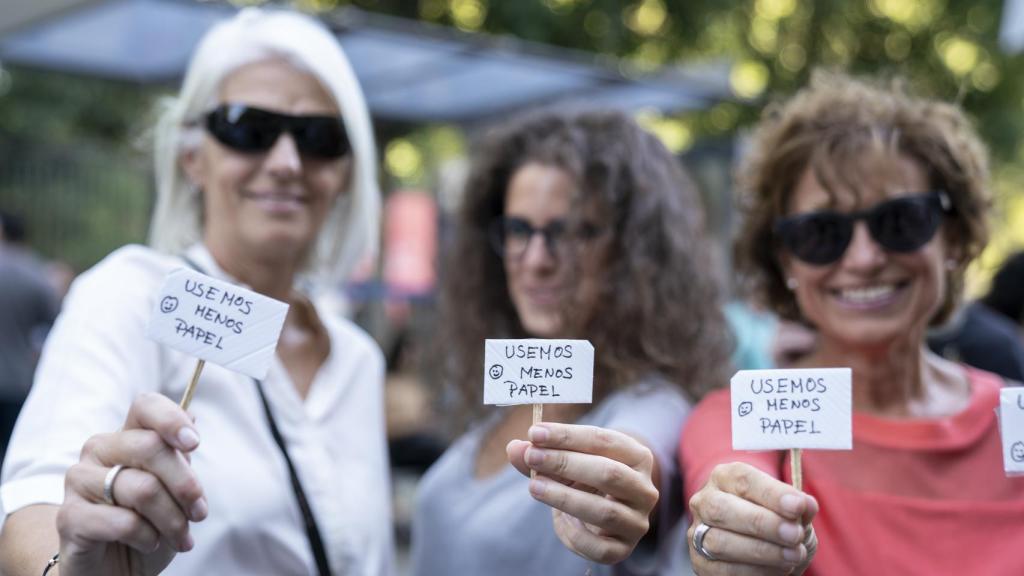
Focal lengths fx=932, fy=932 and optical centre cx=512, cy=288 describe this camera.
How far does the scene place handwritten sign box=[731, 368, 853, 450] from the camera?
1.48m

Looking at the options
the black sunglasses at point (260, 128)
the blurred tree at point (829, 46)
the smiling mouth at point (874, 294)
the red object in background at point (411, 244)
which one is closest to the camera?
the smiling mouth at point (874, 294)

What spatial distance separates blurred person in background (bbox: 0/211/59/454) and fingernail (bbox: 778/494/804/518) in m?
6.11

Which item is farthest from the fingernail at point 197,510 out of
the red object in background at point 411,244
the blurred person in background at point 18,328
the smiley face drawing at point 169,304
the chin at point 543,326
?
the red object in background at point 411,244

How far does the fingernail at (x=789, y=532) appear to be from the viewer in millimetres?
1378

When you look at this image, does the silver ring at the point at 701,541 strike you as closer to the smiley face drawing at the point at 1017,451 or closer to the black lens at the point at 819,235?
the smiley face drawing at the point at 1017,451

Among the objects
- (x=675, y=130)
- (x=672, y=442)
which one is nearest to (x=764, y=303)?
(x=672, y=442)

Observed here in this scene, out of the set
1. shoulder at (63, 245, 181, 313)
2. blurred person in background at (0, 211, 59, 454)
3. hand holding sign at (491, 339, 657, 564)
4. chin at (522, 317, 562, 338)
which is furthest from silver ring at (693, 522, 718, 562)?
blurred person in background at (0, 211, 59, 454)

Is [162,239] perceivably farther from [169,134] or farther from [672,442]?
[672,442]

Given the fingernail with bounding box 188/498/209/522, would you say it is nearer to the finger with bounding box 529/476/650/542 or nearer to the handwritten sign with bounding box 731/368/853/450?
the finger with bounding box 529/476/650/542

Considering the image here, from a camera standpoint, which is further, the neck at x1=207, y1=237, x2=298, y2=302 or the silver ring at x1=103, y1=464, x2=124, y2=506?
the neck at x1=207, y1=237, x2=298, y2=302

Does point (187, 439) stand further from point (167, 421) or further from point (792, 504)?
point (792, 504)

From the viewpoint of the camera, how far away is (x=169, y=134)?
246 centimetres

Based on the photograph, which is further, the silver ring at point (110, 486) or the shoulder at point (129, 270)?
the shoulder at point (129, 270)

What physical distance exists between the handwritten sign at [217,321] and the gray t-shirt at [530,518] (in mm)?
795
